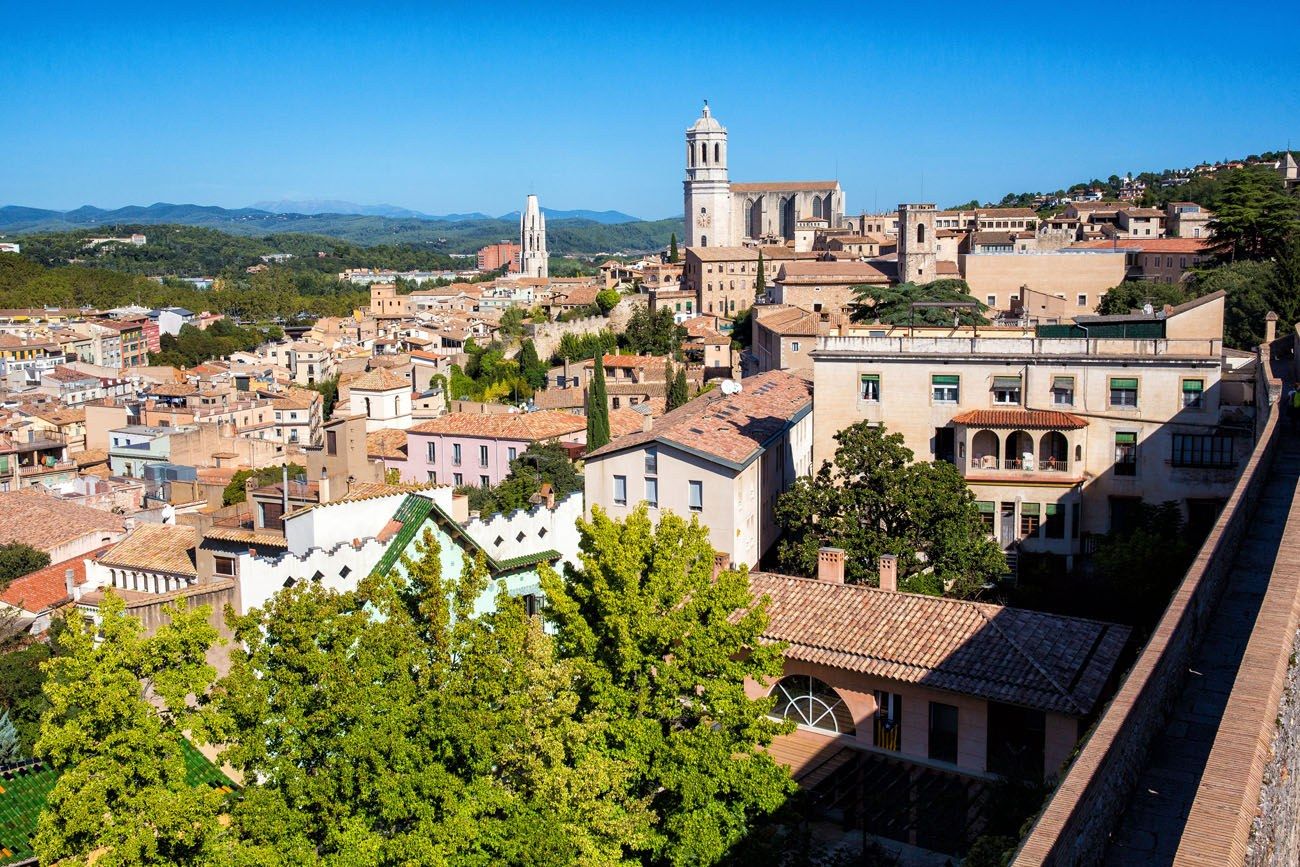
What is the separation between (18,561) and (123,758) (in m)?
28.7

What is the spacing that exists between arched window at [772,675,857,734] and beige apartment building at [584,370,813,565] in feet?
27.1

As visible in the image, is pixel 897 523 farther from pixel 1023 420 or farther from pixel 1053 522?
pixel 1053 522

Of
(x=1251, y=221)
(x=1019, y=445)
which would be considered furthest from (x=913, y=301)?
(x=1019, y=445)

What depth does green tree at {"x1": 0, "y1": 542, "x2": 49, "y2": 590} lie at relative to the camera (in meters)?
36.3

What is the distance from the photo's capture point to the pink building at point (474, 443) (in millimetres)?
47312

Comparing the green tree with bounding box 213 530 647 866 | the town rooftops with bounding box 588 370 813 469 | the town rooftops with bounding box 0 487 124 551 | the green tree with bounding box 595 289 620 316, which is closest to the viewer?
the green tree with bounding box 213 530 647 866

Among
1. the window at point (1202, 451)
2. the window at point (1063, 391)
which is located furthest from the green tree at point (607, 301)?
the window at point (1202, 451)

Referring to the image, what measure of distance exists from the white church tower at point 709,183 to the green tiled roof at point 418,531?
10020 cm

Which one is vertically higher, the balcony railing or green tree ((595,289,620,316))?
green tree ((595,289,620,316))

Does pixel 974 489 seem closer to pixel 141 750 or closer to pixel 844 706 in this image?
pixel 844 706

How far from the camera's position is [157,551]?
971 inches

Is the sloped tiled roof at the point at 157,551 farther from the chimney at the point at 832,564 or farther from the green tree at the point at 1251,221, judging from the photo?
the green tree at the point at 1251,221

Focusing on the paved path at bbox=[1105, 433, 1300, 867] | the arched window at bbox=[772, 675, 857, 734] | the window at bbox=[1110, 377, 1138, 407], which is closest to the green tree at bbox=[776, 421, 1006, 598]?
the window at bbox=[1110, 377, 1138, 407]

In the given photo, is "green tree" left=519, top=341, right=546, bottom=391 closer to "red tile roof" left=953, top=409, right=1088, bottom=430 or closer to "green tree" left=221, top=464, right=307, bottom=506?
"green tree" left=221, top=464, right=307, bottom=506
